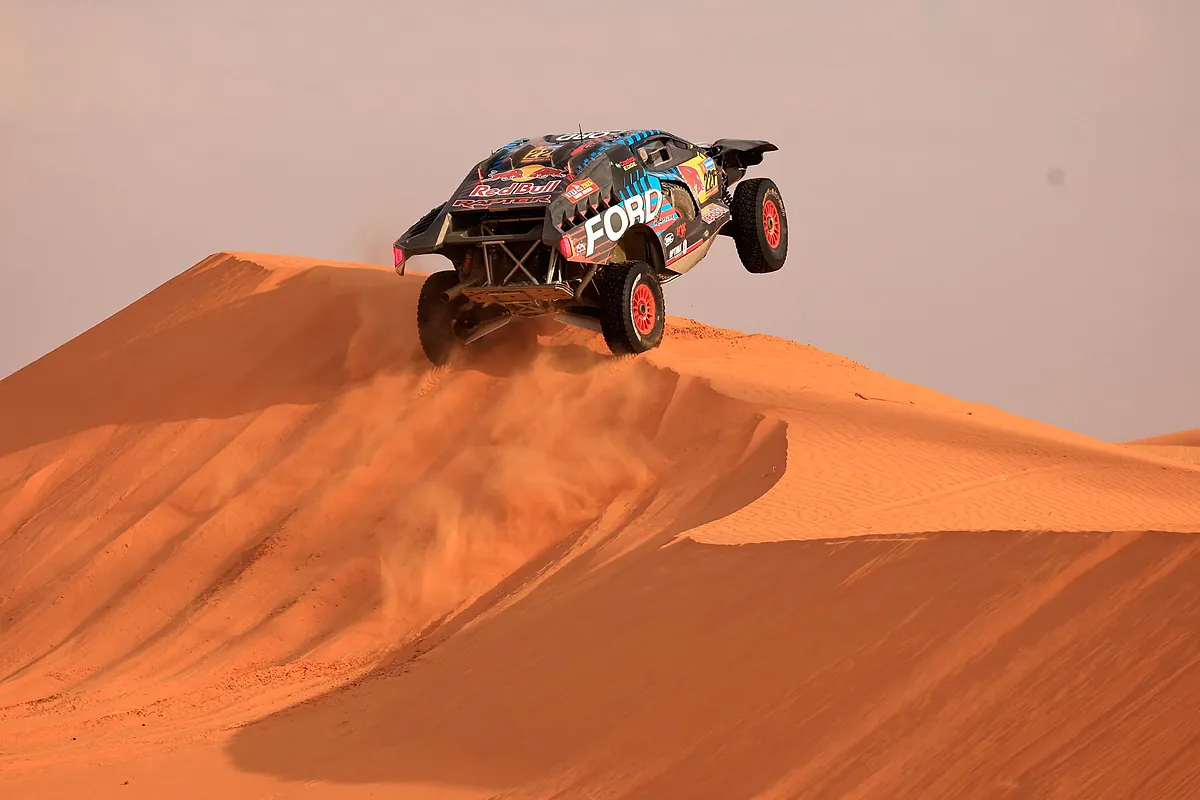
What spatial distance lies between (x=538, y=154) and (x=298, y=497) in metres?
4.32

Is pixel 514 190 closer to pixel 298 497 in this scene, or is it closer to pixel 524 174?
pixel 524 174

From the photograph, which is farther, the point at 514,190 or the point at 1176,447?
the point at 1176,447

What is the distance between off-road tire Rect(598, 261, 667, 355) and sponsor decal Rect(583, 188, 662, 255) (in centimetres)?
38

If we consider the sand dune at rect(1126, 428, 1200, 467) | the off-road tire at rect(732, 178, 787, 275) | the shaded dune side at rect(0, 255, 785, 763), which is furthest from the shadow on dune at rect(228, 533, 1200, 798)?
the sand dune at rect(1126, 428, 1200, 467)

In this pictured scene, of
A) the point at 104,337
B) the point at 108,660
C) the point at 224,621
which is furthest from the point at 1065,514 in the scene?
the point at 104,337

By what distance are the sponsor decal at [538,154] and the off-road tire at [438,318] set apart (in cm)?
146

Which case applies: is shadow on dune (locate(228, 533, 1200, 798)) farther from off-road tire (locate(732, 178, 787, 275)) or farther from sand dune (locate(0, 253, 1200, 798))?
off-road tire (locate(732, 178, 787, 275))

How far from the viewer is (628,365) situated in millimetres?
16406

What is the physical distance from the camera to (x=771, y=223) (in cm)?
1820

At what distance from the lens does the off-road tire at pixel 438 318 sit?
54.3 ft

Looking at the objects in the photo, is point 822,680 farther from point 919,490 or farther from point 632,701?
point 919,490

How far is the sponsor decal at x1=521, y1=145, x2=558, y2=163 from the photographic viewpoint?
1623cm

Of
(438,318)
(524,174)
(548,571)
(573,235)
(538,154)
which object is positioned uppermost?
(538,154)

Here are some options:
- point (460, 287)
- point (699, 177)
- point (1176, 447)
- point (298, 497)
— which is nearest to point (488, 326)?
point (460, 287)
